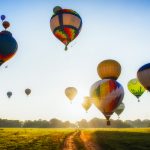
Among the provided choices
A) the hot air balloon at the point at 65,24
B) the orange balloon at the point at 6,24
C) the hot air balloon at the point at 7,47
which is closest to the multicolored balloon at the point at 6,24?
the orange balloon at the point at 6,24

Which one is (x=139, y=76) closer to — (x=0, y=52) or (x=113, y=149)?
(x=113, y=149)

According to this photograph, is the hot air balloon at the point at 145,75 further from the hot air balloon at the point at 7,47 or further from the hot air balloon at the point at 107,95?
the hot air balloon at the point at 7,47

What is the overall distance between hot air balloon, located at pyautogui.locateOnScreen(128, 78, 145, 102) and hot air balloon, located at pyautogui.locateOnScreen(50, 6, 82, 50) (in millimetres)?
16514

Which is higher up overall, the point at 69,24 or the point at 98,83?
the point at 69,24

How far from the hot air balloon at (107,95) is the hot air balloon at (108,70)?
239 centimetres

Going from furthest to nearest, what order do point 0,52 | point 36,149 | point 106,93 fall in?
point 0,52
point 36,149
point 106,93

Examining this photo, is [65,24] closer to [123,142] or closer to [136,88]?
[136,88]

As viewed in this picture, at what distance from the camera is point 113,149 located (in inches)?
1334

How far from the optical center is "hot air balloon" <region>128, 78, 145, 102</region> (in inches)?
1758

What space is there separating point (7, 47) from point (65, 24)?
32.6 ft

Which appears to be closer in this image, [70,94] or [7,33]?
[7,33]

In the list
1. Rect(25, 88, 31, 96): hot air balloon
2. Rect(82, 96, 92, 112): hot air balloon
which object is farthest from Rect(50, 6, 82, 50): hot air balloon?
Rect(25, 88, 31, 96): hot air balloon

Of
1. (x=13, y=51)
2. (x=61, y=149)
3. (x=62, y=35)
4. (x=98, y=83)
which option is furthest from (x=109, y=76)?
(x=13, y=51)

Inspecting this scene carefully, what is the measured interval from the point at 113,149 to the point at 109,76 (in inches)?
337
